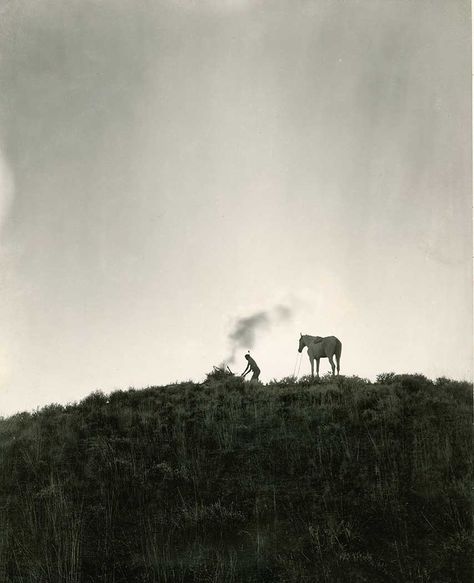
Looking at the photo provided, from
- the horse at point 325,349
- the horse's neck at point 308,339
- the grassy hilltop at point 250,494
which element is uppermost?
the horse's neck at point 308,339

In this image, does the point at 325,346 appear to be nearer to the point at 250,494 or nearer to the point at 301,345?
the point at 301,345

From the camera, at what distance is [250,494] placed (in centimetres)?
757

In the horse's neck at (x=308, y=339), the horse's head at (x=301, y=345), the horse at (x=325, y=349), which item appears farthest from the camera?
the horse's head at (x=301, y=345)

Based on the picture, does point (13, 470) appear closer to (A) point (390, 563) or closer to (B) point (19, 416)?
(B) point (19, 416)

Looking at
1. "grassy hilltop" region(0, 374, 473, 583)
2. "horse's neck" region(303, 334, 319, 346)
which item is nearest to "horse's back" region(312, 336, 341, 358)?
"horse's neck" region(303, 334, 319, 346)

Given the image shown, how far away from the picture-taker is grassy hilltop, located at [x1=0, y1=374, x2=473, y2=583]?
602 cm

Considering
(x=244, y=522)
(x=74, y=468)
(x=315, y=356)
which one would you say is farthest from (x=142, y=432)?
(x=315, y=356)

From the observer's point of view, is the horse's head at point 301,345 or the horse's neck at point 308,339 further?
the horse's head at point 301,345

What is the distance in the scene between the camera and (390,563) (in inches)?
231

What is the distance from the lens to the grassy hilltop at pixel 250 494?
19.7ft

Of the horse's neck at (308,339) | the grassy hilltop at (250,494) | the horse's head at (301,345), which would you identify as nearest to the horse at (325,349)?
the horse's neck at (308,339)

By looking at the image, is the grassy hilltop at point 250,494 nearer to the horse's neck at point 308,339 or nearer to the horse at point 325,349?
the horse at point 325,349

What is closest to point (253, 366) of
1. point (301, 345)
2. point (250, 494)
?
point (301, 345)

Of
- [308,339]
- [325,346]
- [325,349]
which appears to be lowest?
[325,349]
